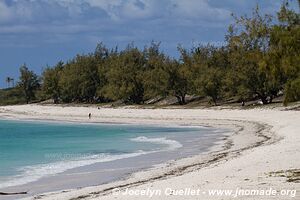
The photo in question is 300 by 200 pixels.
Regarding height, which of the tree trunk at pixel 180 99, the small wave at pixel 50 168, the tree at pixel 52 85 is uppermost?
the tree at pixel 52 85

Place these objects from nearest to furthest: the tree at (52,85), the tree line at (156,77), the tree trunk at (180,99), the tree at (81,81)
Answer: the tree line at (156,77), the tree trunk at (180,99), the tree at (81,81), the tree at (52,85)

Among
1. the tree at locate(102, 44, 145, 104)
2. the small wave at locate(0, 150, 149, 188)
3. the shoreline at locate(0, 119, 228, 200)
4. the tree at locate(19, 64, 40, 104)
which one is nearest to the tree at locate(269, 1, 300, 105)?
the shoreline at locate(0, 119, 228, 200)

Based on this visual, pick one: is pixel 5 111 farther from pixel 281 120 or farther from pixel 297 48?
pixel 297 48

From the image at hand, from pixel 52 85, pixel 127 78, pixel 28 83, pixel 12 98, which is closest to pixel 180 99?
pixel 127 78

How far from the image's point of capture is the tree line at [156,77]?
223 feet

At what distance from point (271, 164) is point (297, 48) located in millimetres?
4473

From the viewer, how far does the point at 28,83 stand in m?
137

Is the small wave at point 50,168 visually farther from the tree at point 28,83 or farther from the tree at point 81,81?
the tree at point 28,83

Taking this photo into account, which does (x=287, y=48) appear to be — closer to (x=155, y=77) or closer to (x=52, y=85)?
(x=155, y=77)

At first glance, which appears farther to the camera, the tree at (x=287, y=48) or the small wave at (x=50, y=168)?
the small wave at (x=50, y=168)

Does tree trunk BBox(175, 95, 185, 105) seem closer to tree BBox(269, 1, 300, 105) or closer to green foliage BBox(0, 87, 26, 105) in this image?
green foliage BBox(0, 87, 26, 105)

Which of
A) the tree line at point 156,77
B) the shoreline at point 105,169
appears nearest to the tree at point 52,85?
the tree line at point 156,77

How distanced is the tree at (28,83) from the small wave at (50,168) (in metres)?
109

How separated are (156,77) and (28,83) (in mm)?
57316
